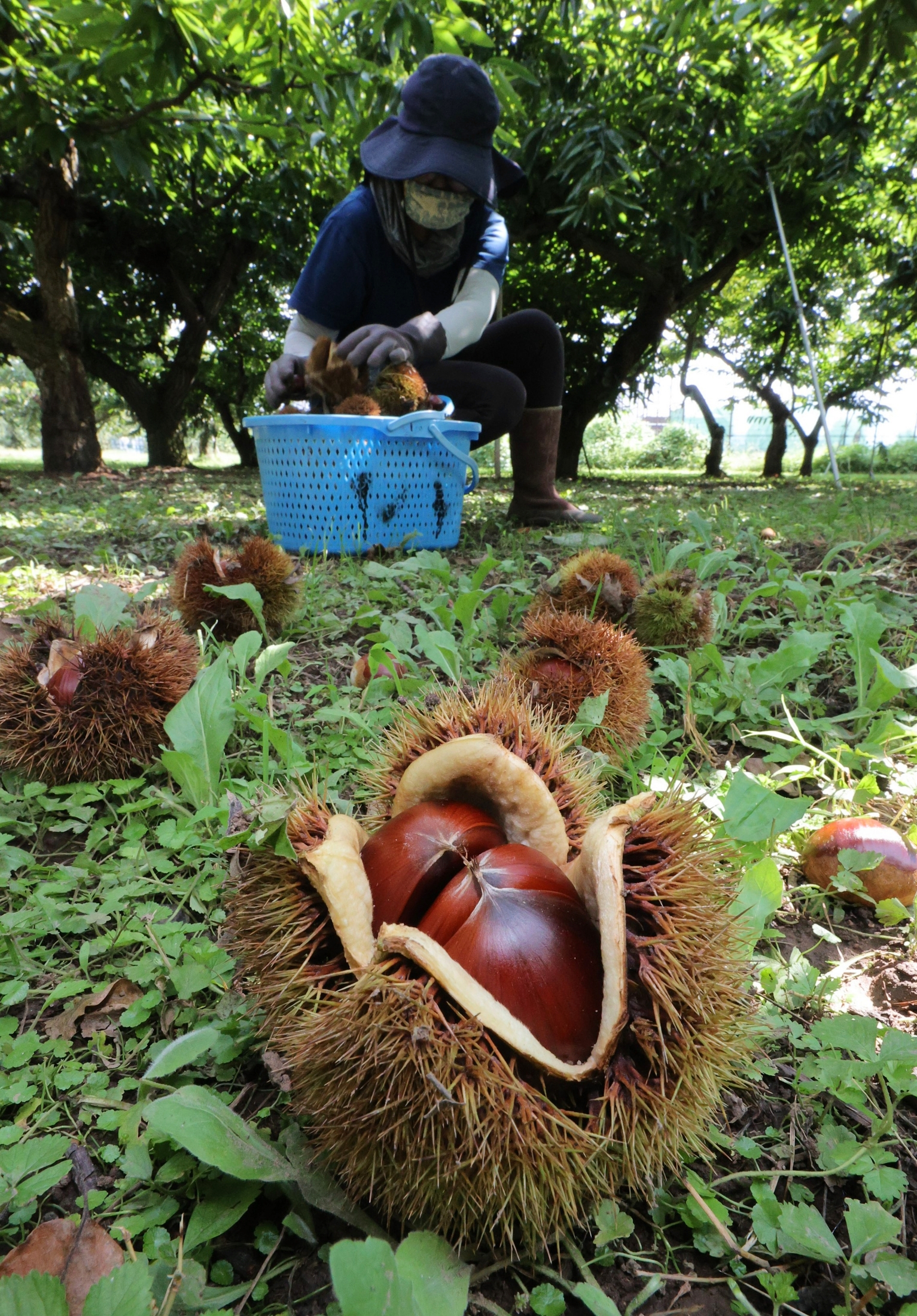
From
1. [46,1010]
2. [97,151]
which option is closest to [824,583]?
[46,1010]

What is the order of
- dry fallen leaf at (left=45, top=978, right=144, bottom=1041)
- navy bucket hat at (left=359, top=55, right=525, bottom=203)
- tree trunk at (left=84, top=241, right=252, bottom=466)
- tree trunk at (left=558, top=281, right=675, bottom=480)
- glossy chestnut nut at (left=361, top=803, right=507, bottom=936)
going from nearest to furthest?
glossy chestnut nut at (left=361, top=803, right=507, bottom=936) < dry fallen leaf at (left=45, top=978, right=144, bottom=1041) < navy bucket hat at (left=359, top=55, right=525, bottom=203) < tree trunk at (left=558, top=281, right=675, bottom=480) < tree trunk at (left=84, top=241, right=252, bottom=466)

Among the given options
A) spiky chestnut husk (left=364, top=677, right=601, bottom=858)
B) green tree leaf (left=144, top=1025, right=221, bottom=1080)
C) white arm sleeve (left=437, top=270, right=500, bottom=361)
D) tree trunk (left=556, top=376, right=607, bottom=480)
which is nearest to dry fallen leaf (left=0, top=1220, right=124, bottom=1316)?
green tree leaf (left=144, top=1025, right=221, bottom=1080)

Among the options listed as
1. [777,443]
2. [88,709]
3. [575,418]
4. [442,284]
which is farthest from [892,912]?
[777,443]

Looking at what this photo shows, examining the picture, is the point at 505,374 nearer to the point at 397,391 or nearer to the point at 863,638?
the point at 397,391

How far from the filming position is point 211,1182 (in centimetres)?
81

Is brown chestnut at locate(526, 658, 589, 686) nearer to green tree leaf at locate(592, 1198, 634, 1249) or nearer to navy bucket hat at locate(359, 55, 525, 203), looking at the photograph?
green tree leaf at locate(592, 1198, 634, 1249)

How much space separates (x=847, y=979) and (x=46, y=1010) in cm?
119

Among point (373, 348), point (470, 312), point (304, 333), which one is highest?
point (470, 312)

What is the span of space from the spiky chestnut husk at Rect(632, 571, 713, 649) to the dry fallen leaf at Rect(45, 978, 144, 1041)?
4.70ft

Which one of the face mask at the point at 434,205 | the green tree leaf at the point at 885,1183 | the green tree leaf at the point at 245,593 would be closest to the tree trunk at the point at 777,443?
the face mask at the point at 434,205

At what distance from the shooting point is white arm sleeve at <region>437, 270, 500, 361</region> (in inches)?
151

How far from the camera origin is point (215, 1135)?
2.45 ft

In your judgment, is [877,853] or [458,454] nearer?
[877,853]

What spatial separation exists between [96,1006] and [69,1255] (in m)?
0.38
